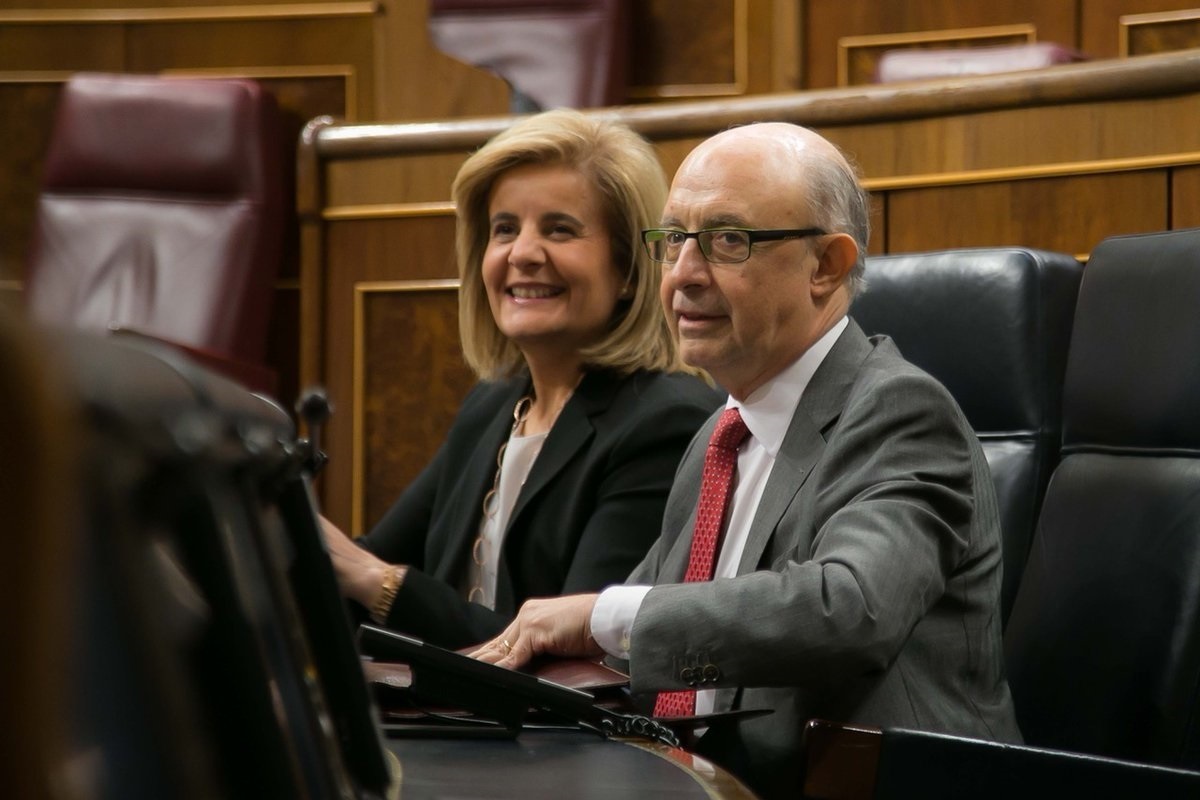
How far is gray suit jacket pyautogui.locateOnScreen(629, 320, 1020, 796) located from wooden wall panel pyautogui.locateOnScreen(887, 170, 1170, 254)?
0.78 metres

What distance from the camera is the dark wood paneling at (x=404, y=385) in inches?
97.2

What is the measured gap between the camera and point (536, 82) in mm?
2959

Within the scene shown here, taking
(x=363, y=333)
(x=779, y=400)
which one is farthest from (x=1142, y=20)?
(x=779, y=400)

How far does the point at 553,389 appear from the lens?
168 cm

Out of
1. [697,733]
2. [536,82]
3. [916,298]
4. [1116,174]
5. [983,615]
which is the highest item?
[536,82]

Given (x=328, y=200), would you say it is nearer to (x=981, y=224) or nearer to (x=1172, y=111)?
(x=981, y=224)

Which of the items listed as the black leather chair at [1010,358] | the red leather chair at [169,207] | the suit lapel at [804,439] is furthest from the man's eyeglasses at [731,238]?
the red leather chair at [169,207]

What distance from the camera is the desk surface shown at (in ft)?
2.23

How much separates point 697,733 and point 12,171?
256 cm

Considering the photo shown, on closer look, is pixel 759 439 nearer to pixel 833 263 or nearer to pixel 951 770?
pixel 833 263

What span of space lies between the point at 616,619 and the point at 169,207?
1.92 m

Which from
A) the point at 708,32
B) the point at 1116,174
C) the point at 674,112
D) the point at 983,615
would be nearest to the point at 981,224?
the point at 1116,174

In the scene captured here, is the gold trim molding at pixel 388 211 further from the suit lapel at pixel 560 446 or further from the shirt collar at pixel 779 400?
the shirt collar at pixel 779 400

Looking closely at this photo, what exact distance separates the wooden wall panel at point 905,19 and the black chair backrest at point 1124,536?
1.74m
